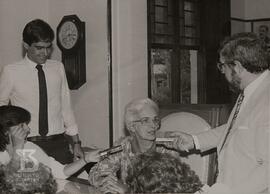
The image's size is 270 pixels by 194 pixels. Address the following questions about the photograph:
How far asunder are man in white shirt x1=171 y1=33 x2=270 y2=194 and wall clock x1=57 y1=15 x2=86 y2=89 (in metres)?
2.11

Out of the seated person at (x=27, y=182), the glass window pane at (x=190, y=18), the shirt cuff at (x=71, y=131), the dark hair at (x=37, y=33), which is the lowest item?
the shirt cuff at (x=71, y=131)

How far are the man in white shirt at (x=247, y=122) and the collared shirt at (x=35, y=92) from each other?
4.46ft

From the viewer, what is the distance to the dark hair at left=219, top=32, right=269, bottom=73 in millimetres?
1831

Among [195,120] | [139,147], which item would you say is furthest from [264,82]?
[139,147]

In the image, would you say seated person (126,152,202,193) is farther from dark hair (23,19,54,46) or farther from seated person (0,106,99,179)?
dark hair (23,19,54,46)

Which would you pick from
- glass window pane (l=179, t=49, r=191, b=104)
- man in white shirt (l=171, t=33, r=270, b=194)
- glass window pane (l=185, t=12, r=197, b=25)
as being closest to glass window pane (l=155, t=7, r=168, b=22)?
glass window pane (l=185, t=12, r=197, b=25)

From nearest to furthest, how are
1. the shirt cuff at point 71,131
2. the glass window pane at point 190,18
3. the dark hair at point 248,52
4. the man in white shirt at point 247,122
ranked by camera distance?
the man in white shirt at point 247,122, the dark hair at point 248,52, the shirt cuff at point 71,131, the glass window pane at point 190,18

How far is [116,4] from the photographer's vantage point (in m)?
3.67

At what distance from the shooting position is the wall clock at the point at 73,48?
384cm

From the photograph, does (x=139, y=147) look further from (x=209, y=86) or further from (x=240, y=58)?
(x=209, y=86)

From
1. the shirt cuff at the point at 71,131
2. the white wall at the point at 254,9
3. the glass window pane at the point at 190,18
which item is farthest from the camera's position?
the white wall at the point at 254,9

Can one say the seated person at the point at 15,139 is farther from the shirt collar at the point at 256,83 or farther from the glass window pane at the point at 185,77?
the glass window pane at the point at 185,77

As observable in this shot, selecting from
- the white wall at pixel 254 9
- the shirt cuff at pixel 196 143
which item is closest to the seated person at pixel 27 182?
the shirt cuff at pixel 196 143

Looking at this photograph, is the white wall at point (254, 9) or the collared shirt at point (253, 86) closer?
the collared shirt at point (253, 86)
